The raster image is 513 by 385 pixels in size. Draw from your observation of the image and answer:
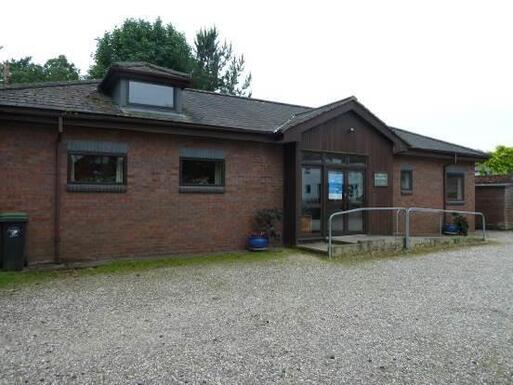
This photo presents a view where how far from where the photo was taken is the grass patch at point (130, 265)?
752cm

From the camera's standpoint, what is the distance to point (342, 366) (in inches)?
152

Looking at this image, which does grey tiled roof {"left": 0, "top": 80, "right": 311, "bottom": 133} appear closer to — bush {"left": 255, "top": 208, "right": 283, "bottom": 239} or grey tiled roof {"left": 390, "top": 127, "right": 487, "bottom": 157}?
bush {"left": 255, "top": 208, "right": 283, "bottom": 239}

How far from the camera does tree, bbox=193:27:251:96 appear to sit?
36125mm

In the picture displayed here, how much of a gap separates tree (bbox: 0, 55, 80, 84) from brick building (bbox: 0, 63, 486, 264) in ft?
104

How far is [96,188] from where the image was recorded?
30.1 feet

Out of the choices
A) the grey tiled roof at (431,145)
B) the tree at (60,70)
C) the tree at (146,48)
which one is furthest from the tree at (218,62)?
the grey tiled roof at (431,145)

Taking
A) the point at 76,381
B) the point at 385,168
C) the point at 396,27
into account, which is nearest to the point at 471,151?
the point at 385,168

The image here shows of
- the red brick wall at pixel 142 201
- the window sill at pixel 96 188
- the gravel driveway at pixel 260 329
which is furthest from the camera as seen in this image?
the window sill at pixel 96 188

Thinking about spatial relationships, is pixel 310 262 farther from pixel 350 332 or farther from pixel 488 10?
pixel 488 10

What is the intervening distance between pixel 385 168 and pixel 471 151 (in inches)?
265

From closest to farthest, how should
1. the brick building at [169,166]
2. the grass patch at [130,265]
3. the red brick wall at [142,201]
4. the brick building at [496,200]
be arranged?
the grass patch at [130,265] → the red brick wall at [142,201] → the brick building at [169,166] → the brick building at [496,200]

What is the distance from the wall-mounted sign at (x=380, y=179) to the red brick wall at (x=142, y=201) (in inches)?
134

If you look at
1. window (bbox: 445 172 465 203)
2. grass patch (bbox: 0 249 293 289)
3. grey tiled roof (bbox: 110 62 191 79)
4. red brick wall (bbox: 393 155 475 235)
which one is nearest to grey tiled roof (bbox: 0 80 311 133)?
grey tiled roof (bbox: 110 62 191 79)

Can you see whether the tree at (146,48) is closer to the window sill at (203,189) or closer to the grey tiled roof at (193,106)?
the grey tiled roof at (193,106)
